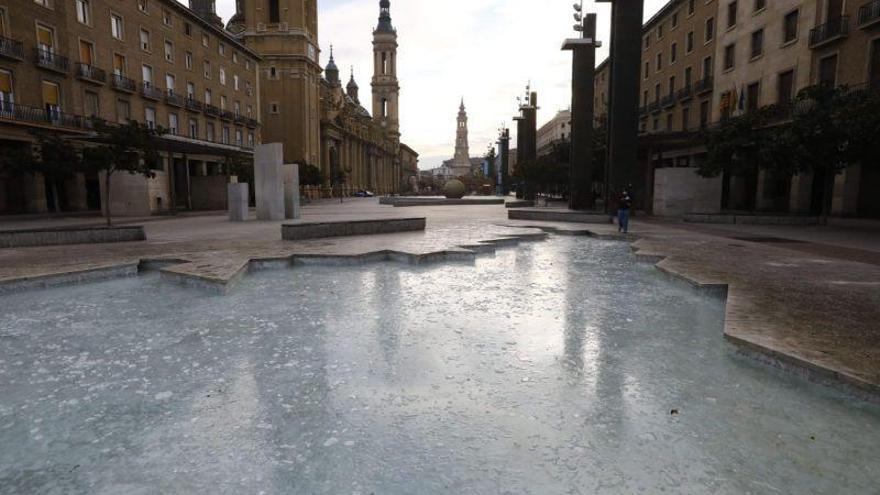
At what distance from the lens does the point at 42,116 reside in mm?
26734

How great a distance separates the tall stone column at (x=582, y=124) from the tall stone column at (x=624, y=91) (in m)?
4.43

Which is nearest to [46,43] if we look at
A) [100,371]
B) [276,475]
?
[100,371]

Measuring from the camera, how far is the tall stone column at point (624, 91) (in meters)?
20.9

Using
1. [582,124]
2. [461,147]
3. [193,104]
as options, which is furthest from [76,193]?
[461,147]

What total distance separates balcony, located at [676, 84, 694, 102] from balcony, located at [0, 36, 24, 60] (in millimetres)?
41050

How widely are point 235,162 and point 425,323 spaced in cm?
3470

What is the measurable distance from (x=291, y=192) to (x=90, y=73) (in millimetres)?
18373

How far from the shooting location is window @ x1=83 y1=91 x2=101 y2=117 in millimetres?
29656

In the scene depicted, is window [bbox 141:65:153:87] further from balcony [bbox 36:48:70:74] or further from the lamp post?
the lamp post

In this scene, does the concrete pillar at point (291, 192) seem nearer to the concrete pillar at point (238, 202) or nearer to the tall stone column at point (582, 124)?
the concrete pillar at point (238, 202)

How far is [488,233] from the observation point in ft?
47.6

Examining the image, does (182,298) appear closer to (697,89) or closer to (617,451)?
(617,451)

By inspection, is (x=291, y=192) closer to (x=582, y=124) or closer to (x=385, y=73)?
(x=582, y=124)

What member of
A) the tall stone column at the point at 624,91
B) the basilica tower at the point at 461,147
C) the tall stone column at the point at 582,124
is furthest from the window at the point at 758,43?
the basilica tower at the point at 461,147
